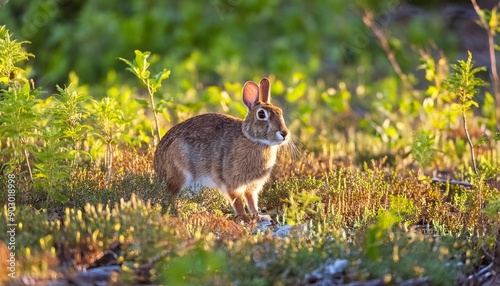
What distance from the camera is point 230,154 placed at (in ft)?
20.2

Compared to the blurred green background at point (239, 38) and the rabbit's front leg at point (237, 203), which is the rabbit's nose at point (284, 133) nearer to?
the rabbit's front leg at point (237, 203)

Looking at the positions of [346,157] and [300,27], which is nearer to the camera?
[346,157]

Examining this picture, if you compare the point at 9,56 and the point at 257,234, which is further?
the point at 9,56

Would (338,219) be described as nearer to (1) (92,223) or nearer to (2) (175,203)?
(2) (175,203)

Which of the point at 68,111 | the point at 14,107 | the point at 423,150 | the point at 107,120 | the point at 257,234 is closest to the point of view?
the point at 257,234

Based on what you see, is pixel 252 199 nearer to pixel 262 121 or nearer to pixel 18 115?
pixel 262 121

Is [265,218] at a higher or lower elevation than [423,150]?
lower

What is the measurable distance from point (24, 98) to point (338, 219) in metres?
2.09

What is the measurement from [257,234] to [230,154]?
1.28m

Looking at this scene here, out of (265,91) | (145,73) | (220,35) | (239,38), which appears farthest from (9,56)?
(239,38)

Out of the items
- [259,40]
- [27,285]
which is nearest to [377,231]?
[27,285]

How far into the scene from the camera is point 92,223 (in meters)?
4.63

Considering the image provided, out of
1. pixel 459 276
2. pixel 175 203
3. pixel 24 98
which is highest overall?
pixel 24 98

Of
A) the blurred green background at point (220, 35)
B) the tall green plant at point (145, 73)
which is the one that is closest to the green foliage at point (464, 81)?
the tall green plant at point (145, 73)
